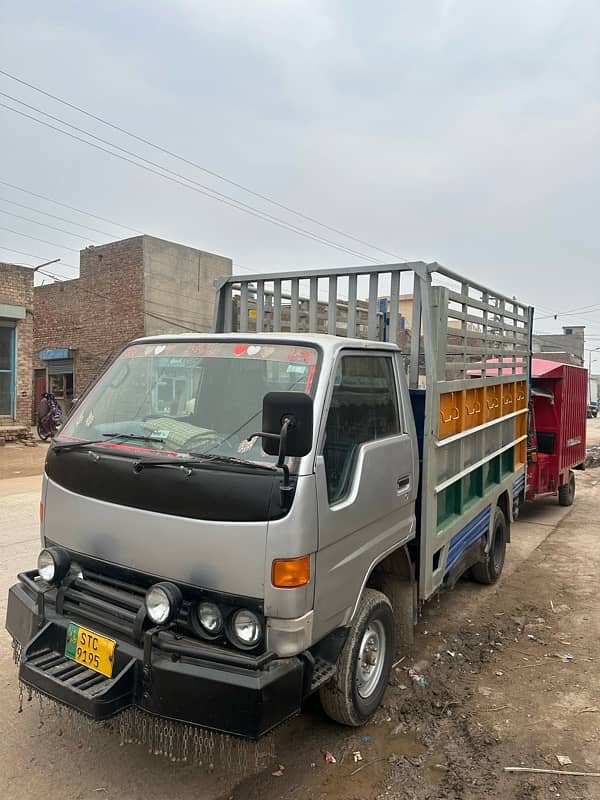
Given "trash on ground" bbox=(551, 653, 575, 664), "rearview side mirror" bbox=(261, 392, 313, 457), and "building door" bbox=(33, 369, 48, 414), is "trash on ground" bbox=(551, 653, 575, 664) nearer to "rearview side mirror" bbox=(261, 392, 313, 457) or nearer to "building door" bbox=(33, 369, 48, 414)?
"rearview side mirror" bbox=(261, 392, 313, 457)

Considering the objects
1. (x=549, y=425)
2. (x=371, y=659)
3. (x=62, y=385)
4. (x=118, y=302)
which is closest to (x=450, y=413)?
(x=371, y=659)

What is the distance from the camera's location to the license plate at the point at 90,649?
257 centimetres

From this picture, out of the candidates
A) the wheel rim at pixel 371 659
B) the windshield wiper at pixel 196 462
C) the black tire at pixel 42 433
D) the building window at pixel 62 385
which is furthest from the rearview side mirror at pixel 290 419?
the building window at pixel 62 385

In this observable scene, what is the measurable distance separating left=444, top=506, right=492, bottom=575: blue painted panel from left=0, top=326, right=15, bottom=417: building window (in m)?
14.2

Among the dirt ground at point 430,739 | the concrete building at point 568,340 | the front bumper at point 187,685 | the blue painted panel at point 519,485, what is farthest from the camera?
the concrete building at point 568,340

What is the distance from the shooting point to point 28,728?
10.5 feet

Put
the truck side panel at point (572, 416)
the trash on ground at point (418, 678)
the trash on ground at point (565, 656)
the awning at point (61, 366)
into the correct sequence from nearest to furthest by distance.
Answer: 1. the trash on ground at point (418, 678)
2. the trash on ground at point (565, 656)
3. the truck side panel at point (572, 416)
4. the awning at point (61, 366)

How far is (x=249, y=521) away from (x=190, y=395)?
115 centimetres

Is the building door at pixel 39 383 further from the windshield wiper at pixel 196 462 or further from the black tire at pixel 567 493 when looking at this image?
the windshield wiper at pixel 196 462

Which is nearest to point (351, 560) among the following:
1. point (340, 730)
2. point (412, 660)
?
point (340, 730)

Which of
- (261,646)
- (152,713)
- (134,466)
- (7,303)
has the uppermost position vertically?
(7,303)

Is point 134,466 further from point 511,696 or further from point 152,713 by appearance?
point 511,696

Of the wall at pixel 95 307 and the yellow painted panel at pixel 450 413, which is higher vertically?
the wall at pixel 95 307

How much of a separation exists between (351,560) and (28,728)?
78.1 inches
